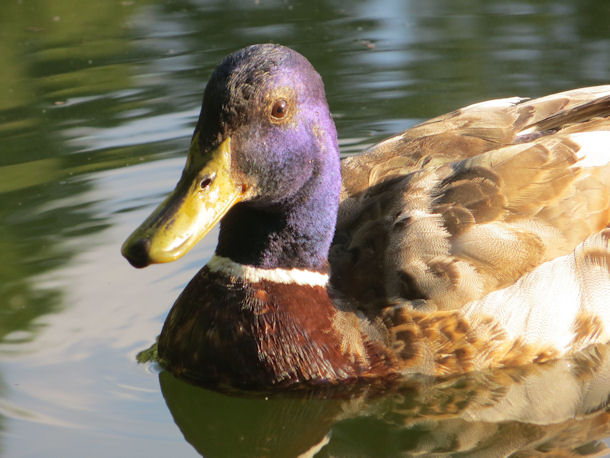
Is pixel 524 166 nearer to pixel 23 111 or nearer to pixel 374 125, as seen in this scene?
pixel 374 125

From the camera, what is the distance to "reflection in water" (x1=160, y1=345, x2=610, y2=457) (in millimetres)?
4688

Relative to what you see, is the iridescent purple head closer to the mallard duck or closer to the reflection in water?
the mallard duck

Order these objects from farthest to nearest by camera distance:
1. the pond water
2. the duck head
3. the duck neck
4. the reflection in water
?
the duck neck
the pond water
the reflection in water
the duck head

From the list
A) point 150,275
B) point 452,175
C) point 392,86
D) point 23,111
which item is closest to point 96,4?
point 23,111

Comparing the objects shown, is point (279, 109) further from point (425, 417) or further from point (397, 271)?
point (425, 417)

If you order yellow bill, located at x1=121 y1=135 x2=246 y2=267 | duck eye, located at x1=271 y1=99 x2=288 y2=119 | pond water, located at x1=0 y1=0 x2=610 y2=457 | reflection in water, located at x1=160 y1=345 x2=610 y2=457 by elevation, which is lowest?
reflection in water, located at x1=160 y1=345 x2=610 y2=457

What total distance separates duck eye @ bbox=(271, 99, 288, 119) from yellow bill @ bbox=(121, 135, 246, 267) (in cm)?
24

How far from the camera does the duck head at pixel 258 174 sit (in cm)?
452

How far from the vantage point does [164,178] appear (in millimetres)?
7441

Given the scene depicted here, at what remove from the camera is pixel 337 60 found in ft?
30.7

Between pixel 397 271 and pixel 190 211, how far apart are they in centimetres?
105

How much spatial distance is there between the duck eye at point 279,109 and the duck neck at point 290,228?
1.13 ft

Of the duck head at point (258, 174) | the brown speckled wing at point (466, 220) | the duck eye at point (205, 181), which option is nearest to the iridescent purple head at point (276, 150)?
the duck head at point (258, 174)

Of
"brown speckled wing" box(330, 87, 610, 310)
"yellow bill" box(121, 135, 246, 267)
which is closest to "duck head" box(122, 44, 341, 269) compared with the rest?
"yellow bill" box(121, 135, 246, 267)
